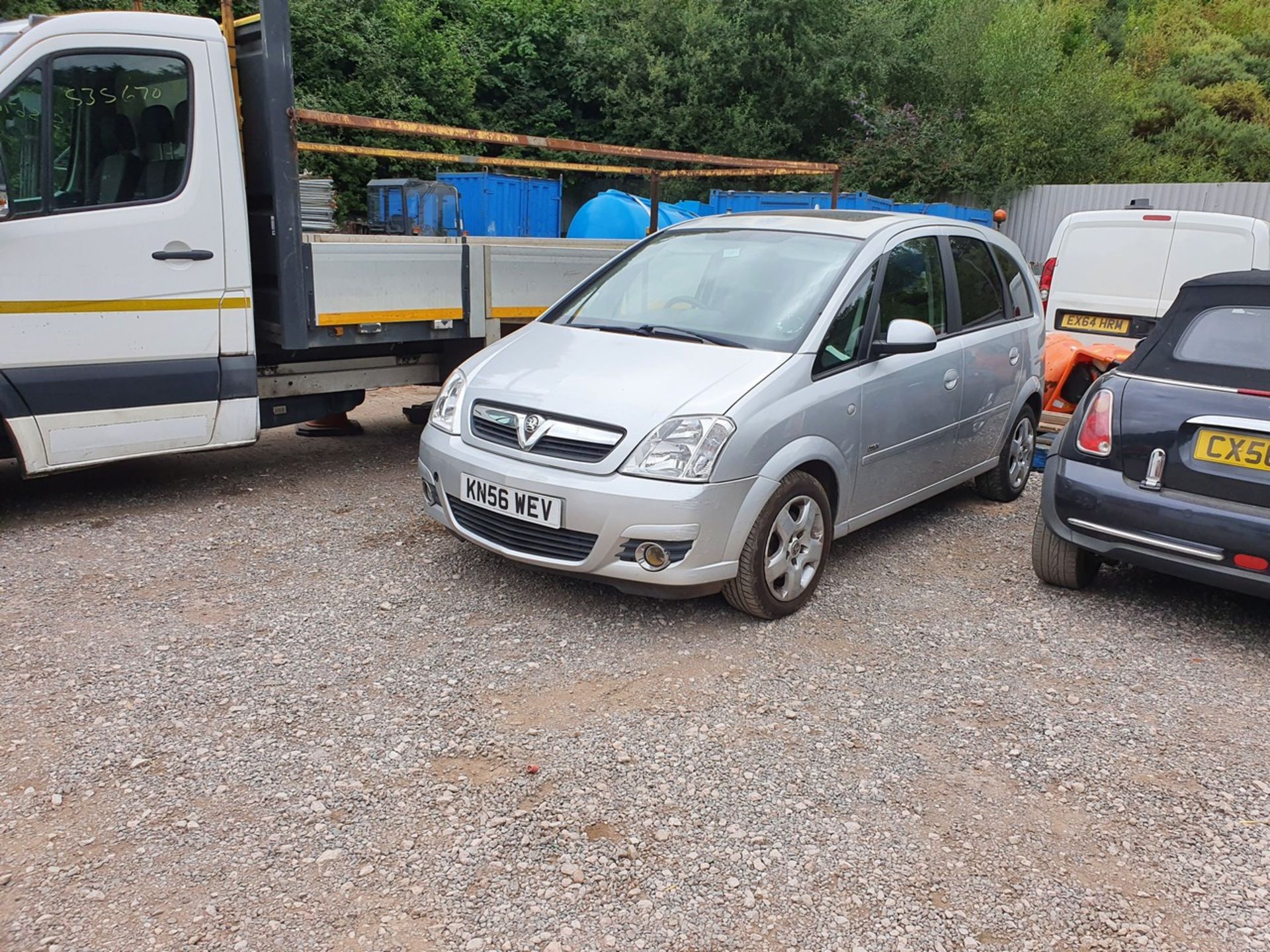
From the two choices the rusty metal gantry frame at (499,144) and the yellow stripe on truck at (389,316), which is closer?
the rusty metal gantry frame at (499,144)

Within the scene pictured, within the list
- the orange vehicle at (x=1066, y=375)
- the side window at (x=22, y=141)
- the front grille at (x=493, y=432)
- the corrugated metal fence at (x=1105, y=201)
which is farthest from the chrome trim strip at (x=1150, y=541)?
the corrugated metal fence at (x=1105, y=201)

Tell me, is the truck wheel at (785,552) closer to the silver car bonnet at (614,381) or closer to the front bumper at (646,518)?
the front bumper at (646,518)

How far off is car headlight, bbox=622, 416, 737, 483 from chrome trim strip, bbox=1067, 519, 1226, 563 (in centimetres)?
176

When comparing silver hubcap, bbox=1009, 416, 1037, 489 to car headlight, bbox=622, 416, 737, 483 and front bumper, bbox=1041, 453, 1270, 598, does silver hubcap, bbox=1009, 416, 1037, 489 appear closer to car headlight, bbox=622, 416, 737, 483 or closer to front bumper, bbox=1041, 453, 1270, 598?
front bumper, bbox=1041, 453, 1270, 598

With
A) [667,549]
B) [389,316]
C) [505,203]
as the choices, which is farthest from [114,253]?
[505,203]

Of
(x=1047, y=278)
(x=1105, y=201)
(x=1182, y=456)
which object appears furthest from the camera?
(x=1105, y=201)

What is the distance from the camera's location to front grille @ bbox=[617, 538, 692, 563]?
375 centimetres

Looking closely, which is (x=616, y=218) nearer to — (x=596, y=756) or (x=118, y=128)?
(x=118, y=128)

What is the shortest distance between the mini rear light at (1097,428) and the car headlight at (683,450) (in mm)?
1758

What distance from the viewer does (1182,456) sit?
405cm

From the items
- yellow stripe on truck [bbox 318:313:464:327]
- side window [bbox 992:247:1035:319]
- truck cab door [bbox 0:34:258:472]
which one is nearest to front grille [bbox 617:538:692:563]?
yellow stripe on truck [bbox 318:313:464:327]

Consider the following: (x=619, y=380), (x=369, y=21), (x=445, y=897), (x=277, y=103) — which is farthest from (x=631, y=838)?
(x=369, y=21)

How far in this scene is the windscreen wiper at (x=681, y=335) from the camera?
4.33 metres

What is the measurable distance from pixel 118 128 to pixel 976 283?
469 cm
